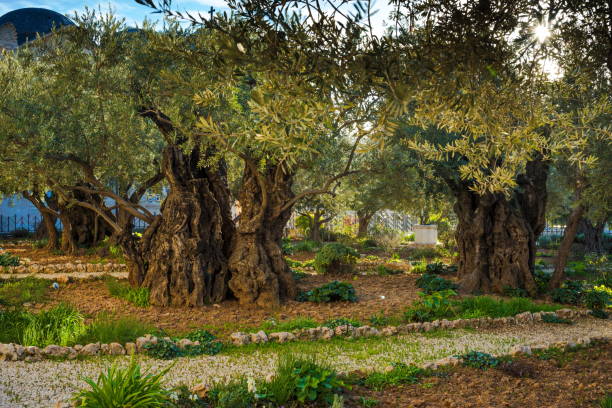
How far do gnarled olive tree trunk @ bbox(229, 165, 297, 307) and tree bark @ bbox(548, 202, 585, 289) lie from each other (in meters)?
5.80

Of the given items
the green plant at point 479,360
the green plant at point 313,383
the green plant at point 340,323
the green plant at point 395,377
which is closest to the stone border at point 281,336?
the green plant at point 340,323

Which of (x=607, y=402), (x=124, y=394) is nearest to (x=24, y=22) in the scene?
(x=124, y=394)

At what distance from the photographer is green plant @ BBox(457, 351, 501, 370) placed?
5840mm

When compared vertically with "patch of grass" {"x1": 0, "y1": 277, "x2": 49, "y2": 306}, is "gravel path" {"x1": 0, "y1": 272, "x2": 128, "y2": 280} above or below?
above

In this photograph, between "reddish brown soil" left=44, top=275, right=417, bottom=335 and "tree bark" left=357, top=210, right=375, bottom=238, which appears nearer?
"reddish brown soil" left=44, top=275, right=417, bottom=335

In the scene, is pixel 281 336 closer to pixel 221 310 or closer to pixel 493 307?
pixel 221 310

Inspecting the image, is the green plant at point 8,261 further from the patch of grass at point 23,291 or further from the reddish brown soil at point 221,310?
the reddish brown soil at point 221,310

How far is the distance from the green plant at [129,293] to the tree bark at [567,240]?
8.57 meters

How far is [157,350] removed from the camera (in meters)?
6.43

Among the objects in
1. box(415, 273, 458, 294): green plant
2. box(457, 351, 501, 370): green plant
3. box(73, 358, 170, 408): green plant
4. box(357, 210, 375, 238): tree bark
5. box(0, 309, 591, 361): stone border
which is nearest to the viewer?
box(73, 358, 170, 408): green plant

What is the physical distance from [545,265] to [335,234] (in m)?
10.1

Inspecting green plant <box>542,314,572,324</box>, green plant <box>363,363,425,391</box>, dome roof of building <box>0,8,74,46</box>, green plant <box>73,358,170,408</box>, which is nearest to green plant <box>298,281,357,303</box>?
green plant <box>542,314,572,324</box>

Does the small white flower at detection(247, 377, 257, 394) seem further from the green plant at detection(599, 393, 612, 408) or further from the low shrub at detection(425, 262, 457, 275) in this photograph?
the low shrub at detection(425, 262, 457, 275)

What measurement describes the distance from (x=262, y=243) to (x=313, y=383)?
18.8 feet
